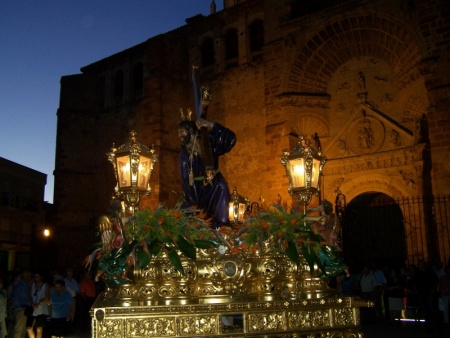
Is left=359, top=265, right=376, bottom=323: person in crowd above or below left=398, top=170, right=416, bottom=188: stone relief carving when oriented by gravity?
below

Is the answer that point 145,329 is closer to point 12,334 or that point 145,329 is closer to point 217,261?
point 217,261

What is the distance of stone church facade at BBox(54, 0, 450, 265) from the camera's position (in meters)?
15.1

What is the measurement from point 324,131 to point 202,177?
13046mm

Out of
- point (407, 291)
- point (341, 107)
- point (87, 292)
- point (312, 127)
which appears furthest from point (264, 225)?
point (341, 107)

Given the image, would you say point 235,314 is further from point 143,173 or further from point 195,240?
point 143,173

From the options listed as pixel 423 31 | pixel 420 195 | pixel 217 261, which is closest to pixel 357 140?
pixel 420 195

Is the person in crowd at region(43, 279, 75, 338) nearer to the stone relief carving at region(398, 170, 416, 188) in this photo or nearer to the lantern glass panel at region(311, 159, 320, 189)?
the lantern glass panel at region(311, 159, 320, 189)

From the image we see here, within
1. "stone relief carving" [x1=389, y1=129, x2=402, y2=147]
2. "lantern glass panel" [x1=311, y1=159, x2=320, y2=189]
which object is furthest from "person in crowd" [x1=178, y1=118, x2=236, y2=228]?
"stone relief carving" [x1=389, y1=129, x2=402, y2=147]

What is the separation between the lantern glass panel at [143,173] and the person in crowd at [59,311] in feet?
14.2

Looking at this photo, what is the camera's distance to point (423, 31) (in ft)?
49.4

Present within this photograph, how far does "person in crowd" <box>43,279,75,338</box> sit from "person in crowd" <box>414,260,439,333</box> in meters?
7.09

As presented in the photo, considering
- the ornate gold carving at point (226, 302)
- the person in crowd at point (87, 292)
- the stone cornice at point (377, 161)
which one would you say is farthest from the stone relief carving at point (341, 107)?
the ornate gold carving at point (226, 302)

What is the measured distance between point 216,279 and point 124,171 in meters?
1.96

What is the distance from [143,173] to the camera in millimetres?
5621
